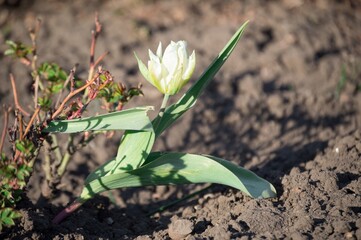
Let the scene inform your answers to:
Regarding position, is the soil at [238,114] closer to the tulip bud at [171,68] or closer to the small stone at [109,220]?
the small stone at [109,220]

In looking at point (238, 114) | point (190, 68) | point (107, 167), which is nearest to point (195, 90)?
point (190, 68)

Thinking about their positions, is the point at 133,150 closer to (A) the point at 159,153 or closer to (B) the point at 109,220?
(A) the point at 159,153

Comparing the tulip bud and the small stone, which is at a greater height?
the tulip bud

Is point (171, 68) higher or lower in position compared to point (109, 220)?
higher

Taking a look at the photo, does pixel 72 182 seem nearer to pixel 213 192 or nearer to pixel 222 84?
pixel 213 192

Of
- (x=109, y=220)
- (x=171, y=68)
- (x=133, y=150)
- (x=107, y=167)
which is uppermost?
(x=171, y=68)

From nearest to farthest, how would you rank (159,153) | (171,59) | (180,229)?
(171,59) → (180,229) → (159,153)

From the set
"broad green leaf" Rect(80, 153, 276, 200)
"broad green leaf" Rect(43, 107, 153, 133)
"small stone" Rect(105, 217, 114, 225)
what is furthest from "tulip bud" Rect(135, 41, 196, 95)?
"small stone" Rect(105, 217, 114, 225)

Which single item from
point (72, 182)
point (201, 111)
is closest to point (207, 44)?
point (201, 111)

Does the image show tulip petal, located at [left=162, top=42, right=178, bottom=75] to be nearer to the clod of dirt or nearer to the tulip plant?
the tulip plant
